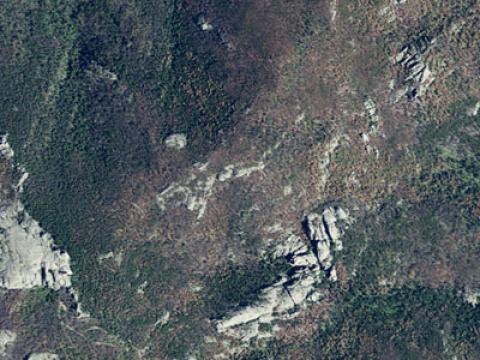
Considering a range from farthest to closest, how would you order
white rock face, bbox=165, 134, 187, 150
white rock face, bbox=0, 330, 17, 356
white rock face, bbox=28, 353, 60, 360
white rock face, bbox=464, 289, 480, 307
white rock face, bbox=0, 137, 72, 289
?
1. white rock face, bbox=165, 134, 187, 150
2. white rock face, bbox=0, 137, 72, 289
3. white rock face, bbox=0, 330, 17, 356
4. white rock face, bbox=28, 353, 60, 360
5. white rock face, bbox=464, 289, 480, 307

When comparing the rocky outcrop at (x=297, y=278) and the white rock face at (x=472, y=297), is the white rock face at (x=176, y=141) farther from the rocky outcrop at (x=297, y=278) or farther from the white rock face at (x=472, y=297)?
the white rock face at (x=472, y=297)

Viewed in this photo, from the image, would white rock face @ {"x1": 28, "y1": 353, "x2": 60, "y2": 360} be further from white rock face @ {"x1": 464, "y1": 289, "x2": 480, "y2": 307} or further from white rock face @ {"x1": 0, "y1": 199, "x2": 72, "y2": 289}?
white rock face @ {"x1": 464, "y1": 289, "x2": 480, "y2": 307}

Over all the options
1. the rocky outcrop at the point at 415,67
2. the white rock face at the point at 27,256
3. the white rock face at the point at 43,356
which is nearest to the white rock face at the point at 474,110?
the rocky outcrop at the point at 415,67

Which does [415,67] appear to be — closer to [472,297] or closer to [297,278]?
[472,297]

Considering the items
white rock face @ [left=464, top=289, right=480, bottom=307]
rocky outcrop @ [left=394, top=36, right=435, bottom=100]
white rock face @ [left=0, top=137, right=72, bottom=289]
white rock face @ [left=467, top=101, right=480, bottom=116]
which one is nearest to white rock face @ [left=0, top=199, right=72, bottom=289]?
white rock face @ [left=0, top=137, right=72, bottom=289]

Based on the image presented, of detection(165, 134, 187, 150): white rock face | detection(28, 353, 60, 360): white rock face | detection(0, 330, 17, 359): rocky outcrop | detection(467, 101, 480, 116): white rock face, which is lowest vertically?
detection(28, 353, 60, 360): white rock face

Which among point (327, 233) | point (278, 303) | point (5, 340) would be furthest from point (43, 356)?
point (327, 233)
